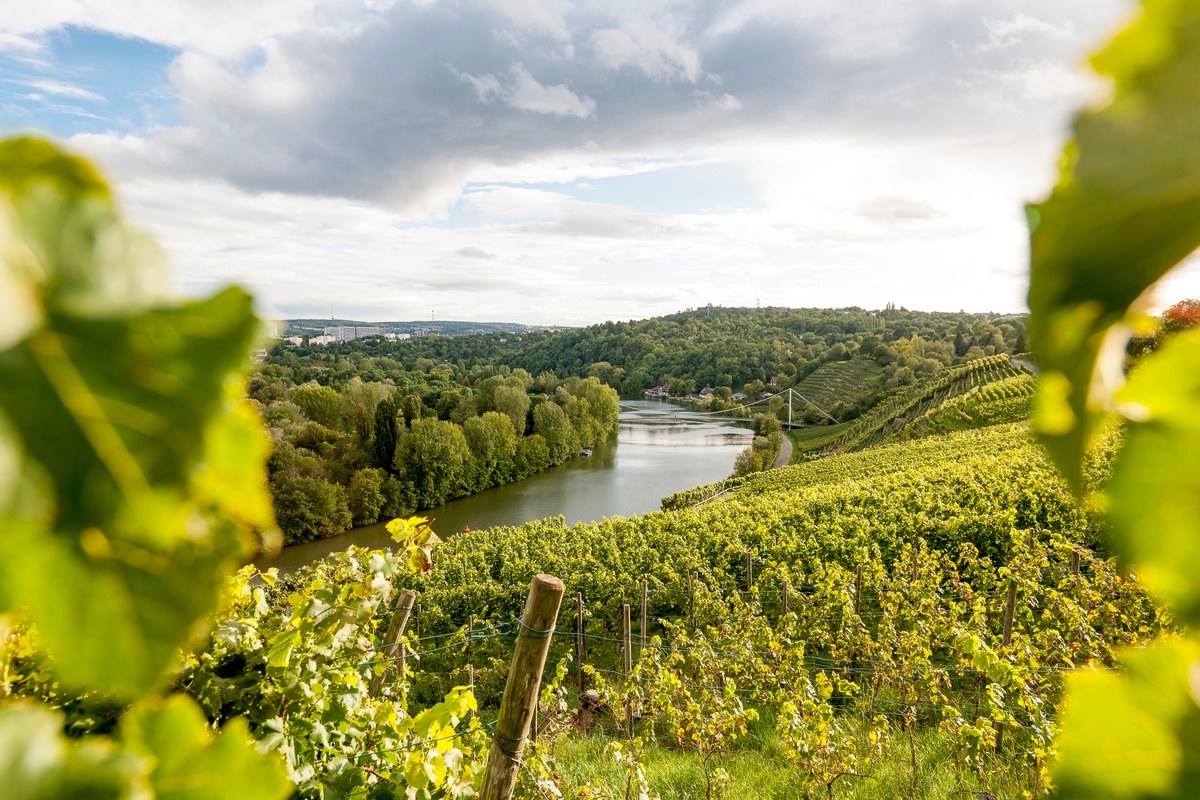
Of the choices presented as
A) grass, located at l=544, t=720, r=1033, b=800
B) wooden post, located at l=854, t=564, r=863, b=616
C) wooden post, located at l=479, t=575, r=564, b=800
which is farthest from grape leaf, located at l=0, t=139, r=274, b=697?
wooden post, located at l=854, t=564, r=863, b=616

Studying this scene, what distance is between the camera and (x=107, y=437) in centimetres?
15

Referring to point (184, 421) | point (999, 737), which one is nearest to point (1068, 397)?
point (184, 421)

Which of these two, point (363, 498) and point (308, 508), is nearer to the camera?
point (308, 508)

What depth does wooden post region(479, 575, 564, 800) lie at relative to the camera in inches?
84.7

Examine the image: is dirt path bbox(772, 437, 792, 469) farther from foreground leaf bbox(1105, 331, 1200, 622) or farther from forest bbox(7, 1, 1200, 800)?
foreground leaf bbox(1105, 331, 1200, 622)

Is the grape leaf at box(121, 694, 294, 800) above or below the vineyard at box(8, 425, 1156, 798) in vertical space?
above

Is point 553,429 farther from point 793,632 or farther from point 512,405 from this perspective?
point 793,632

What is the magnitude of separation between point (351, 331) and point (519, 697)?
80.9 metres

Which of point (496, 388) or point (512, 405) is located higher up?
point (496, 388)

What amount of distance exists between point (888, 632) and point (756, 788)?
2430 millimetres

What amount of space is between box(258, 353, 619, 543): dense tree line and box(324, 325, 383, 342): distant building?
28.0 metres

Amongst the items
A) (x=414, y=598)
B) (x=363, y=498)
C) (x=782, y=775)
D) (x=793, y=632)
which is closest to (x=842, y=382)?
(x=363, y=498)

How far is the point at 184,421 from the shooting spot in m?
0.16

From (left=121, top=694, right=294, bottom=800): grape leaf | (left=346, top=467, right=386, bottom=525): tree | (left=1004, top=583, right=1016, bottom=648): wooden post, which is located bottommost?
(left=346, top=467, right=386, bottom=525): tree
